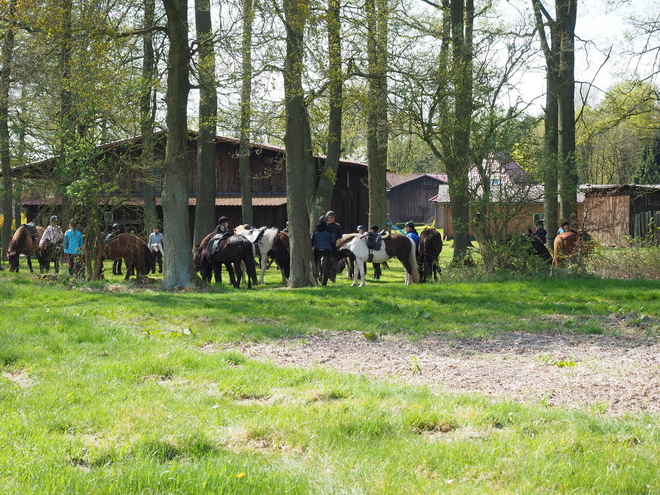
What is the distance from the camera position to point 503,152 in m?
17.0

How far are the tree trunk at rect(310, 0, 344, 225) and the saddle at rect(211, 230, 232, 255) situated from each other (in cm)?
388

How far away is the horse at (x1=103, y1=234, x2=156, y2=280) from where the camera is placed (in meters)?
21.1

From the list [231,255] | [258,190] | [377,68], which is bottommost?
[231,255]

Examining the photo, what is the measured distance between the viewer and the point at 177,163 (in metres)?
16.8

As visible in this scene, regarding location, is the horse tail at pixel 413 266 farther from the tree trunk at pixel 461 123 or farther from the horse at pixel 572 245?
the horse at pixel 572 245

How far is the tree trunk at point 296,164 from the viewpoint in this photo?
16719mm

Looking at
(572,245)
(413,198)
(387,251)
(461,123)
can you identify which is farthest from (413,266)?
(413,198)

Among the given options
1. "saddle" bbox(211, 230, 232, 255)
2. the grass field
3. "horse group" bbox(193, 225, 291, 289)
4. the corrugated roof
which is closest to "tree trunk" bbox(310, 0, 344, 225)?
"horse group" bbox(193, 225, 291, 289)

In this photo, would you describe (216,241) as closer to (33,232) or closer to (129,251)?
(129,251)

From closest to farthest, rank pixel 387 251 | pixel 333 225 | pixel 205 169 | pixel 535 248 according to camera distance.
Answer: pixel 535 248 → pixel 387 251 → pixel 333 225 → pixel 205 169

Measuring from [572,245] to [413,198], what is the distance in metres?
71.1

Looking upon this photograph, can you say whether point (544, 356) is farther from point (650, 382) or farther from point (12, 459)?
point (12, 459)

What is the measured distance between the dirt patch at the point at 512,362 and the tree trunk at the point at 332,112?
8439mm

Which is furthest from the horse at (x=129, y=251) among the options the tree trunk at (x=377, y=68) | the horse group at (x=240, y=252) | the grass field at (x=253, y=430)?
the grass field at (x=253, y=430)
